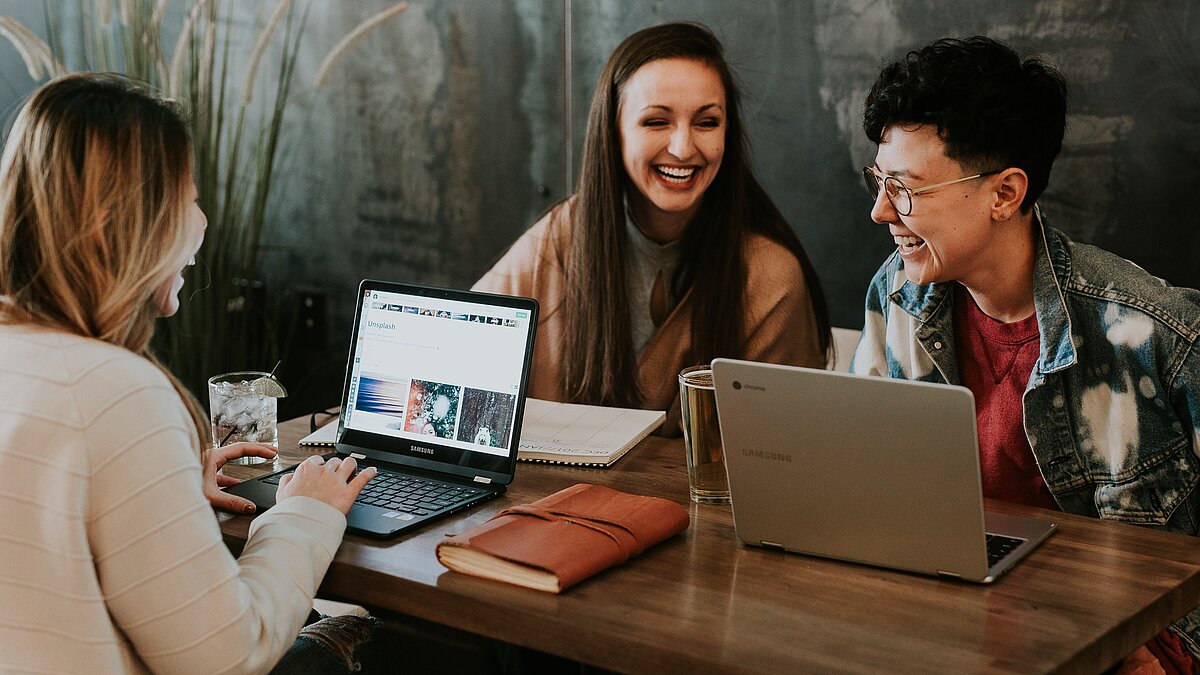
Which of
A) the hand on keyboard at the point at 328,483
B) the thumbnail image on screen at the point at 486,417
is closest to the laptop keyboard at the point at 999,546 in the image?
the thumbnail image on screen at the point at 486,417

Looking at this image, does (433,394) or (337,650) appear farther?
(433,394)

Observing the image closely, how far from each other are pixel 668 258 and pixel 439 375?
822 mm

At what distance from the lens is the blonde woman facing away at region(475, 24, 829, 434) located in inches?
89.9

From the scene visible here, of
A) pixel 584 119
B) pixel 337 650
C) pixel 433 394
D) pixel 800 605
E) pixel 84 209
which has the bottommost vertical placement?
pixel 337 650

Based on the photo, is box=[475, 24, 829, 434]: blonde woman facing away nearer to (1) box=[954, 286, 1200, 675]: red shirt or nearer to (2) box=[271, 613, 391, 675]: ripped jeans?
(1) box=[954, 286, 1200, 675]: red shirt

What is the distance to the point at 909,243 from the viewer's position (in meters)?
1.79

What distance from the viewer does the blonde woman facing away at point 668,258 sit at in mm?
2283

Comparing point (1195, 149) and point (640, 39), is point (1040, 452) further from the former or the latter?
point (640, 39)

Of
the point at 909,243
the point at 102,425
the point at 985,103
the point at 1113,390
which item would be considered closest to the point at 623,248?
the point at 909,243

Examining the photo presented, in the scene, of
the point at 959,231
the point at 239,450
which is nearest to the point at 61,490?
the point at 239,450

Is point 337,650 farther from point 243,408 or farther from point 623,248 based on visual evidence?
point 623,248

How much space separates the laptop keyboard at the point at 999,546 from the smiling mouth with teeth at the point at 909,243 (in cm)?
51

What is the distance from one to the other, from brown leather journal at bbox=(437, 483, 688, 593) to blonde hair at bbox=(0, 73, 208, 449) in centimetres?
42

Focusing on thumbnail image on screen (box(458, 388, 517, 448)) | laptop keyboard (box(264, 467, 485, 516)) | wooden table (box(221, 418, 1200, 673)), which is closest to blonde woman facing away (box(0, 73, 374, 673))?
wooden table (box(221, 418, 1200, 673))
